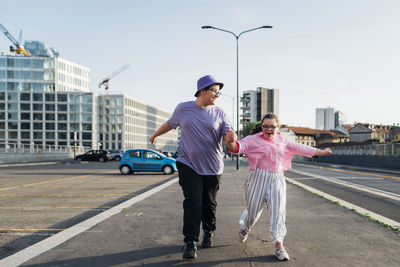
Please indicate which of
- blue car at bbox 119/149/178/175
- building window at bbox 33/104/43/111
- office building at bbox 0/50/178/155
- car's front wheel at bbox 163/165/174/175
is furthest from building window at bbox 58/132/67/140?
car's front wheel at bbox 163/165/174/175

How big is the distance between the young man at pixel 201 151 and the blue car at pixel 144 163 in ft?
48.4

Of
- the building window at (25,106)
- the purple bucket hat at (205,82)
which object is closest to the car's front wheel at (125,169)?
the purple bucket hat at (205,82)

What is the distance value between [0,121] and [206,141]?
10476cm

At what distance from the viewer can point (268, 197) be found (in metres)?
4.18

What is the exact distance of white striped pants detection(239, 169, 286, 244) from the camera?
4027mm

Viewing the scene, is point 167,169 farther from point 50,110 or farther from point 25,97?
point 25,97

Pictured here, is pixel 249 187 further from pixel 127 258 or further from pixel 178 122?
pixel 127 258

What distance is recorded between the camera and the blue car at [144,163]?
19047mm

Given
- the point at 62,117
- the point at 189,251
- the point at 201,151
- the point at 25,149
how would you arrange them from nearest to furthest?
the point at 189,251, the point at 201,151, the point at 25,149, the point at 62,117

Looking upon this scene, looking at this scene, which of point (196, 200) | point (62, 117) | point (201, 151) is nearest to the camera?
point (196, 200)

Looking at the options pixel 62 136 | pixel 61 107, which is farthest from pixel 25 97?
pixel 62 136

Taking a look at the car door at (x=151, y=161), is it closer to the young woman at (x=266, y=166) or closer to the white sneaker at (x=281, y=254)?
the young woman at (x=266, y=166)

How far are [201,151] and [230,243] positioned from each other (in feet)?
4.12

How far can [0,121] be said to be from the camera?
9538 cm
